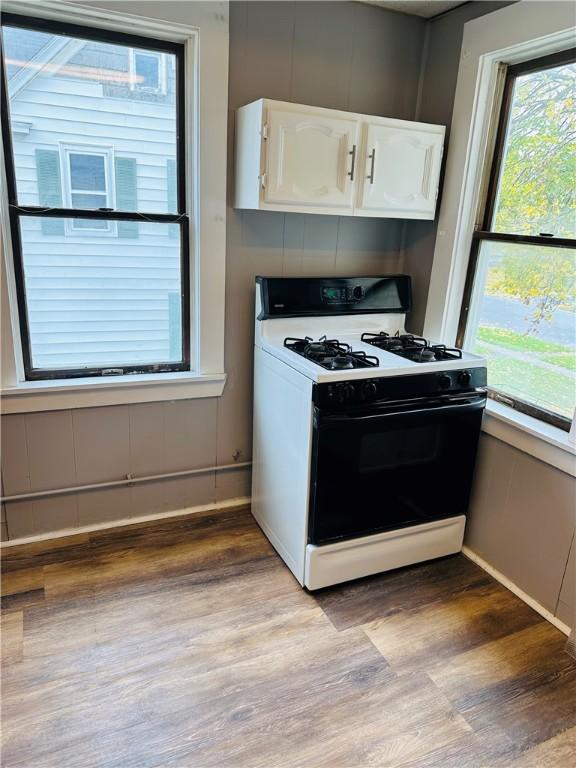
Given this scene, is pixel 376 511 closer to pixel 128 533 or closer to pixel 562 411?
pixel 562 411

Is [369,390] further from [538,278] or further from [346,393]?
[538,278]

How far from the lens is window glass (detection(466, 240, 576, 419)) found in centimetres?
200

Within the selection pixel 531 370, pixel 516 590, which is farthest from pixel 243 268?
pixel 516 590

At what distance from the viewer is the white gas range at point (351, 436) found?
1.97 meters

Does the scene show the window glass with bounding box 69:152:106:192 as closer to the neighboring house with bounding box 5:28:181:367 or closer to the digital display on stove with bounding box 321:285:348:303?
the neighboring house with bounding box 5:28:181:367

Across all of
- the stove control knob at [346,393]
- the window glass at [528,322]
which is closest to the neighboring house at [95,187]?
the stove control knob at [346,393]

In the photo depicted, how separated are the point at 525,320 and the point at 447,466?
0.69 meters

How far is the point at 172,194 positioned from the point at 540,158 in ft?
5.00

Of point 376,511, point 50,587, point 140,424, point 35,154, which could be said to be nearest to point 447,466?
point 376,511

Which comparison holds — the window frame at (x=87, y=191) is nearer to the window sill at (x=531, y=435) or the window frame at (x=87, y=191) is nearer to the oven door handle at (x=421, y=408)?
the oven door handle at (x=421, y=408)

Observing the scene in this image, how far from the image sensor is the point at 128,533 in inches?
96.9

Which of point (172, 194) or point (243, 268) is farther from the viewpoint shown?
point (243, 268)

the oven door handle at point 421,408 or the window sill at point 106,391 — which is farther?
the window sill at point 106,391

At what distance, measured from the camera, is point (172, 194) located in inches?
89.3
